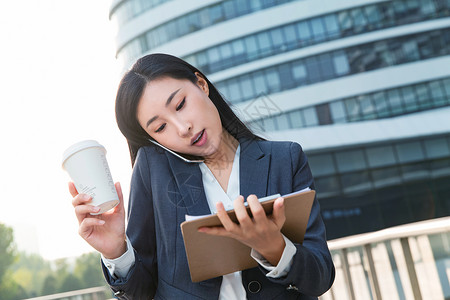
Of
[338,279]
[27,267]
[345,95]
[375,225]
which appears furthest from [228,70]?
[27,267]

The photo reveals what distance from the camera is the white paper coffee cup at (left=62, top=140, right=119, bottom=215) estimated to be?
143cm

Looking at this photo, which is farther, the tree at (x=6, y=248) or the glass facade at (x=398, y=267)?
the tree at (x=6, y=248)

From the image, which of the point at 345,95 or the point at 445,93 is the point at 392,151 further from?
the point at 445,93

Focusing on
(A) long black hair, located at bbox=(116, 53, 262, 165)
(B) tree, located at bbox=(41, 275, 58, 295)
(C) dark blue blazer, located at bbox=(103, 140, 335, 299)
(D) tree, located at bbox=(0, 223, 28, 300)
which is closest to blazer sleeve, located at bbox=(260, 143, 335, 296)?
(C) dark blue blazer, located at bbox=(103, 140, 335, 299)

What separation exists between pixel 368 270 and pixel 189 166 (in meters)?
2.73

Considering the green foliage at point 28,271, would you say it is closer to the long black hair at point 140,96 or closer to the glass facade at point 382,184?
the glass facade at point 382,184

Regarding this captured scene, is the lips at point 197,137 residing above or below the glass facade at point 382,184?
above

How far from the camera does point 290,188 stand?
5.13 ft

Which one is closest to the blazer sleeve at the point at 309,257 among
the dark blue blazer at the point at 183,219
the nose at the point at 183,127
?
the dark blue blazer at the point at 183,219

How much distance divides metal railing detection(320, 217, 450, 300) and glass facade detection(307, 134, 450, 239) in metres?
19.9

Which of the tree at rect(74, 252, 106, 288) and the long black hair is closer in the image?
the long black hair

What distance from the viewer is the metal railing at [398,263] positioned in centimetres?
328

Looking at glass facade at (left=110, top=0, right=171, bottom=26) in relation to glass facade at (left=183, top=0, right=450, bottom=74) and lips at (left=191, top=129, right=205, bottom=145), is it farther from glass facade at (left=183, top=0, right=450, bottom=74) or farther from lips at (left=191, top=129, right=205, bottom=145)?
lips at (left=191, top=129, right=205, bottom=145)

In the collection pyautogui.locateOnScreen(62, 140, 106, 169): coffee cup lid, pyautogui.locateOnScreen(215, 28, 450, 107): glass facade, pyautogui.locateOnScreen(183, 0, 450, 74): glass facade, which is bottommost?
pyautogui.locateOnScreen(62, 140, 106, 169): coffee cup lid
